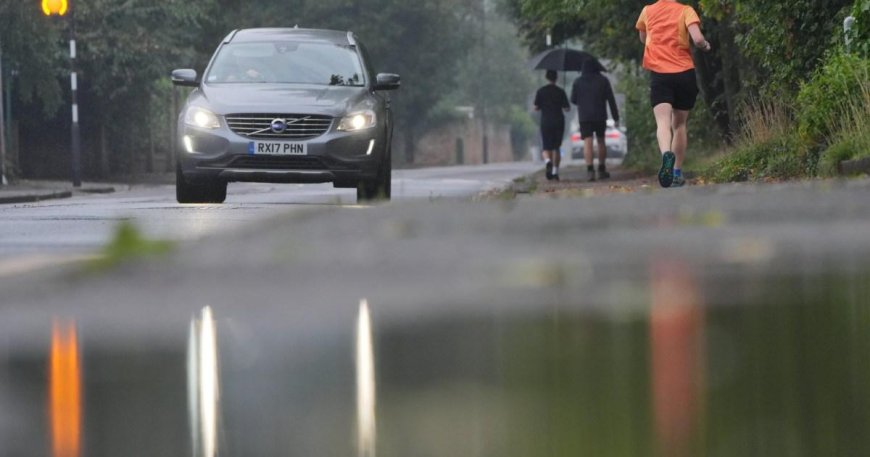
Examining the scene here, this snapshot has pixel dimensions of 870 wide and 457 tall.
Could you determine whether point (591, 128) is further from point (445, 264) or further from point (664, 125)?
point (445, 264)

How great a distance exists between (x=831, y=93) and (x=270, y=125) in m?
4.36

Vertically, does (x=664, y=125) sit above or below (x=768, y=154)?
above

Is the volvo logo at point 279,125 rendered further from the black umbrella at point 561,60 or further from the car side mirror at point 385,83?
the black umbrella at point 561,60

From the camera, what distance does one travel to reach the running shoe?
A: 1374 centimetres

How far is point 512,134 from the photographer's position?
320ft

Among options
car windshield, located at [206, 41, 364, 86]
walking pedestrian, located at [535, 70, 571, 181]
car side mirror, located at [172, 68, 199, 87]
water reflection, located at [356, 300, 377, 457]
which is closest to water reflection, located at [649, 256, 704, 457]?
water reflection, located at [356, 300, 377, 457]

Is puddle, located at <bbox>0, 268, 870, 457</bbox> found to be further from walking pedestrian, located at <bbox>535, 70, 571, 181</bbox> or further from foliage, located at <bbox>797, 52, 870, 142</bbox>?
walking pedestrian, located at <bbox>535, 70, 571, 181</bbox>

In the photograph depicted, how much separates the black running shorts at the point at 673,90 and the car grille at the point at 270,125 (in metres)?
2.58

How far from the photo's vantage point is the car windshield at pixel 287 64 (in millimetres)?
15617

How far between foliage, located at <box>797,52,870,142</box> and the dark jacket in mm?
9239

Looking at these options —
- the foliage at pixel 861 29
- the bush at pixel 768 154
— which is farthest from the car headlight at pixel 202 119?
the foliage at pixel 861 29

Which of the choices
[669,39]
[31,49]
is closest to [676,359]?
[669,39]

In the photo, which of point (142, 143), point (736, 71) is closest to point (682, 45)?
point (736, 71)

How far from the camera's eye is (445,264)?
5066 millimetres
